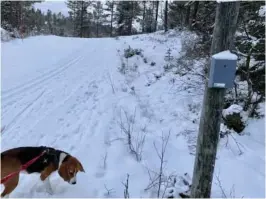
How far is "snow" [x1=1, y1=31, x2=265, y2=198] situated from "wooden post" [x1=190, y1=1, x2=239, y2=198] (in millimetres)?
908

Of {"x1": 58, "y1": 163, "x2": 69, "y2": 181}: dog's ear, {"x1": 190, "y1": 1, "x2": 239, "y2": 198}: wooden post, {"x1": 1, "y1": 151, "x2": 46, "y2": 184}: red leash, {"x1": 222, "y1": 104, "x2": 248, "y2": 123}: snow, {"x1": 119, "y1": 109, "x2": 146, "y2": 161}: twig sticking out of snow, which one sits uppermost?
{"x1": 190, "y1": 1, "x2": 239, "y2": 198}: wooden post

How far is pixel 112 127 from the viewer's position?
19.3 ft

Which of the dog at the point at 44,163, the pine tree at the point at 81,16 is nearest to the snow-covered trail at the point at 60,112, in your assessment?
the dog at the point at 44,163

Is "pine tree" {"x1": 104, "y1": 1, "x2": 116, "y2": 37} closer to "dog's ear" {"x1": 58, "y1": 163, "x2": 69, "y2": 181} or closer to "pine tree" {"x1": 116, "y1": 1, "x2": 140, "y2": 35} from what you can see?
"pine tree" {"x1": 116, "y1": 1, "x2": 140, "y2": 35}

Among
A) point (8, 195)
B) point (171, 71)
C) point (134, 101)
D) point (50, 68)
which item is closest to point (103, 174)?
point (8, 195)

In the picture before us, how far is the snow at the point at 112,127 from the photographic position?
4082 millimetres

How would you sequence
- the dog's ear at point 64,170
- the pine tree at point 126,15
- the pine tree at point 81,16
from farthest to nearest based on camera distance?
the pine tree at point 81,16 < the pine tree at point 126,15 < the dog's ear at point 64,170

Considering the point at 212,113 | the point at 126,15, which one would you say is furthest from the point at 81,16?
the point at 212,113

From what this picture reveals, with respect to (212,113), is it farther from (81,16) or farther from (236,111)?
(81,16)

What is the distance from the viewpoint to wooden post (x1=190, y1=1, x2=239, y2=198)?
2611mm

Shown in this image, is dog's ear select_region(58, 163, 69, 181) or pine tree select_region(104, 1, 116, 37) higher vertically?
pine tree select_region(104, 1, 116, 37)

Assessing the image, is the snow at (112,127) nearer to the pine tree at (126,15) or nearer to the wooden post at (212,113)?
the wooden post at (212,113)

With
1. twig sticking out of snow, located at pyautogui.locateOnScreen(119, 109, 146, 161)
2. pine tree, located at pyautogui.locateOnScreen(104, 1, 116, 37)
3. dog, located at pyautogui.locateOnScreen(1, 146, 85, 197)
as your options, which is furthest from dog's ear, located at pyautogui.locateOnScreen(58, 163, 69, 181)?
pine tree, located at pyautogui.locateOnScreen(104, 1, 116, 37)

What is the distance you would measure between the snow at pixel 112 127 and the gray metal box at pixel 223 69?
185cm
